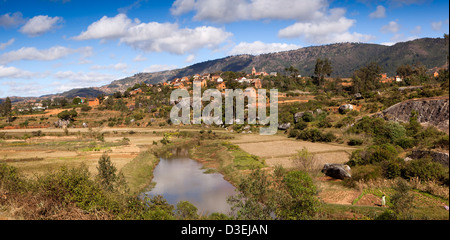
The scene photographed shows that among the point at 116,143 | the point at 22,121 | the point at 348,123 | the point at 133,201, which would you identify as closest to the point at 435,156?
the point at 133,201

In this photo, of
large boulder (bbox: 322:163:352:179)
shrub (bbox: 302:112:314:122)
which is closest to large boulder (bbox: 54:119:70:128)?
shrub (bbox: 302:112:314:122)

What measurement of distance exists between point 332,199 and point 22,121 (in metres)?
83.1

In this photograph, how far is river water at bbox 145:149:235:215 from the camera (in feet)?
67.9

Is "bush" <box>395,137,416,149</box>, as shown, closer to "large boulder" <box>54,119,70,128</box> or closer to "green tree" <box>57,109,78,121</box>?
→ "large boulder" <box>54,119,70,128</box>

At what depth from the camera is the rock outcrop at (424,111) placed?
1095 inches

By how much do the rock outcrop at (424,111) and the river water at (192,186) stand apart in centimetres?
2188

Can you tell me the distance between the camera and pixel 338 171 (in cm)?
2361

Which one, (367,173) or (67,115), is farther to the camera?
(67,115)

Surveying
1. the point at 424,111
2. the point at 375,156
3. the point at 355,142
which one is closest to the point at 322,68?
the point at 355,142

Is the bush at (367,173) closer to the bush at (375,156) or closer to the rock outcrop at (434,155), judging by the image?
the bush at (375,156)

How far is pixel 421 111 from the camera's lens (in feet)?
109

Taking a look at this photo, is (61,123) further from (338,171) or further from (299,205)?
(299,205)

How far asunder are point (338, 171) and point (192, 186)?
1328 centimetres
